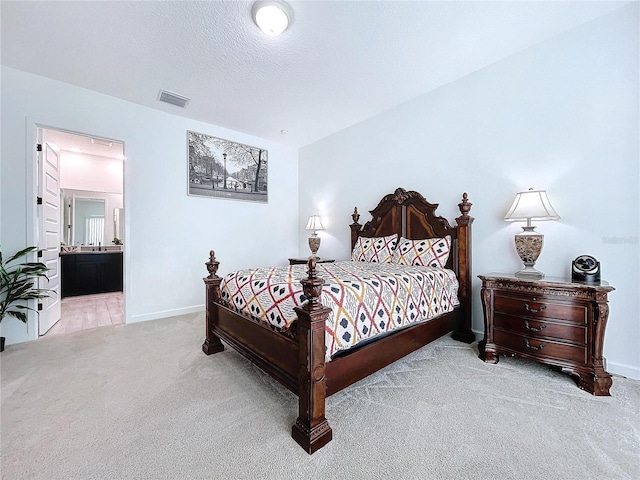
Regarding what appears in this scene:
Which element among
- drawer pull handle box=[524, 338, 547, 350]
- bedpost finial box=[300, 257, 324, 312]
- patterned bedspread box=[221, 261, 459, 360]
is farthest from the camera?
drawer pull handle box=[524, 338, 547, 350]

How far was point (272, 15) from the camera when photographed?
2.06 metres

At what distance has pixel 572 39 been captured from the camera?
236cm

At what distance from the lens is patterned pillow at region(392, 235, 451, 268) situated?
2.88m

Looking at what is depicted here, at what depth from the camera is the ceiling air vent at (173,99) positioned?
3291 millimetres

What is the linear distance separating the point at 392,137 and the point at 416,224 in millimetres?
1293

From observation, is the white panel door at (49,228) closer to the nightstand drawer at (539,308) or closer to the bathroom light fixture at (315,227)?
the bathroom light fixture at (315,227)

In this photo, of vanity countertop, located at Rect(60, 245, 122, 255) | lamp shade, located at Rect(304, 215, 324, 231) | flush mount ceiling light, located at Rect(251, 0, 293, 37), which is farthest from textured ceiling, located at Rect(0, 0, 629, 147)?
vanity countertop, located at Rect(60, 245, 122, 255)

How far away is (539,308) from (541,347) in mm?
297

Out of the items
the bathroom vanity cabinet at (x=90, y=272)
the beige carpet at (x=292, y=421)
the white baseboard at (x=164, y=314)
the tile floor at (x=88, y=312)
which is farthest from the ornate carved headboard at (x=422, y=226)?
the bathroom vanity cabinet at (x=90, y=272)

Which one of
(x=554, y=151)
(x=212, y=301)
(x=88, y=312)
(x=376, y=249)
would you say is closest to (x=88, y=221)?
(x=88, y=312)

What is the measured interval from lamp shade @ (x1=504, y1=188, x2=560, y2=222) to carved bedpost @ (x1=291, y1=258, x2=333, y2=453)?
1985 mm

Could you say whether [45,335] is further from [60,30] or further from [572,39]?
[572,39]

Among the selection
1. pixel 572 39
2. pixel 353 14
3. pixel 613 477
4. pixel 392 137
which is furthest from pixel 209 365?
pixel 572 39

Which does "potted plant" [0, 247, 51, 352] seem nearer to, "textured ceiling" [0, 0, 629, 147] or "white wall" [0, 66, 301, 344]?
"white wall" [0, 66, 301, 344]
